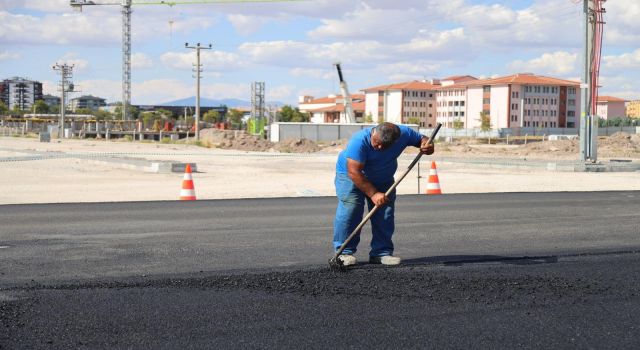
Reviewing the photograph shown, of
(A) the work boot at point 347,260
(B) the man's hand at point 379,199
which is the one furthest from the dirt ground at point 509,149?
(B) the man's hand at point 379,199

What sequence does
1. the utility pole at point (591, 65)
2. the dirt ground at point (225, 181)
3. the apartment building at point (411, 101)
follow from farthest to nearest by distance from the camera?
the apartment building at point (411, 101)
the utility pole at point (591, 65)
the dirt ground at point (225, 181)

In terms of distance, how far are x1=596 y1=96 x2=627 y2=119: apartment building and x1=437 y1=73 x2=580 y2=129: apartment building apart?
4533cm

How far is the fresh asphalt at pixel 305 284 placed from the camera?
206 inches

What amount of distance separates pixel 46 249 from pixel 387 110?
154 metres

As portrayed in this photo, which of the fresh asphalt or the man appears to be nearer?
the fresh asphalt

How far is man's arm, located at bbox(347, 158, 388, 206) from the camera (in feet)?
24.1

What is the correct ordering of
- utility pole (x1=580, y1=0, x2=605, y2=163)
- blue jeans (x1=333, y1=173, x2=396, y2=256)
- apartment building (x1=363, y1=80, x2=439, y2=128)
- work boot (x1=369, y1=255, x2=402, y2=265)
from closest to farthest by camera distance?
blue jeans (x1=333, y1=173, x2=396, y2=256) < work boot (x1=369, y1=255, x2=402, y2=265) < utility pole (x1=580, y1=0, x2=605, y2=163) < apartment building (x1=363, y1=80, x2=439, y2=128)

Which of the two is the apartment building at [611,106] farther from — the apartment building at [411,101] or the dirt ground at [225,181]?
Answer: the dirt ground at [225,181]

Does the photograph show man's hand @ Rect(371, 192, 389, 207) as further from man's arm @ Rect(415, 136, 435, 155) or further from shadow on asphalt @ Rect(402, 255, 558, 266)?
shadow on asphalt @ Rect(402, 255, 558, 266)

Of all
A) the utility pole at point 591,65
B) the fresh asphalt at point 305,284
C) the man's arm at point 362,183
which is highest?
the utility pole at point 591,65

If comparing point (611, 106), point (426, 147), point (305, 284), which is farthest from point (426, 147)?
point (611, 106)

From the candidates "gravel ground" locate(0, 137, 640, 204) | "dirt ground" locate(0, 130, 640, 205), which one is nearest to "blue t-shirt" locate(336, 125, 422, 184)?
"gravel ground" locate(0, 137, 640, 204)

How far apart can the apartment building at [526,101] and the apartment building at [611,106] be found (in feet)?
149

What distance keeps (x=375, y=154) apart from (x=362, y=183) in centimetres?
30
